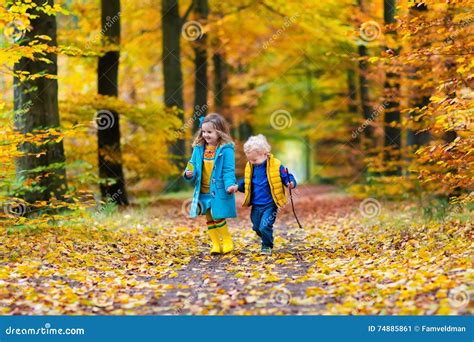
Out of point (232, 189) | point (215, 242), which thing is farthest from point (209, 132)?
point (215, 242)

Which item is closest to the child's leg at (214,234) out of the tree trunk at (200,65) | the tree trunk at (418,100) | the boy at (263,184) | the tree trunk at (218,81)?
the boy at (263,184)

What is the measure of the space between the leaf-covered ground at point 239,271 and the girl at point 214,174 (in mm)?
570

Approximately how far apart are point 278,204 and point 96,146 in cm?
754

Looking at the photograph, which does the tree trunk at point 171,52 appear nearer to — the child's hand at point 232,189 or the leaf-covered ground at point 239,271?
the leaf-covered ground at point 239,271

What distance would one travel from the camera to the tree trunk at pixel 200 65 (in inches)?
753


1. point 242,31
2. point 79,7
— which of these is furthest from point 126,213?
point 242,31

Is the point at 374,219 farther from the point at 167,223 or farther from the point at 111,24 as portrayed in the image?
the point at 111,24

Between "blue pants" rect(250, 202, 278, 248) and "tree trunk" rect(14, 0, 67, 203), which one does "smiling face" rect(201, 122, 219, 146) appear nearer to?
"blue pants" rect(250, 202, 278, 248)

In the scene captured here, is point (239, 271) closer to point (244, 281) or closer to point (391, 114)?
point (244, 281)

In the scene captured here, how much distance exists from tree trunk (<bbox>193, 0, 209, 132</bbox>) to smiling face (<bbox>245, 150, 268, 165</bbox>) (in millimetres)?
10284

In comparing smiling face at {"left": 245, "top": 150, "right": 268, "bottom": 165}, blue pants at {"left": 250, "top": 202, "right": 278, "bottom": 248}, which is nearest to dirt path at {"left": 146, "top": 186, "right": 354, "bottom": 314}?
blue pants at {"left": 250, "top": 202, "right": 278, "bottom": 248}

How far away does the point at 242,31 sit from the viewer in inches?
868

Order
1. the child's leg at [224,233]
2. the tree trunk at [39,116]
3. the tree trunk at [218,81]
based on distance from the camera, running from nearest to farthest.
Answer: the child's leg at [224,233], the tree trunk at [39,116], the tree trunk at [218,81]

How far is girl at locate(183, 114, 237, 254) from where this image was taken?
852 cm
